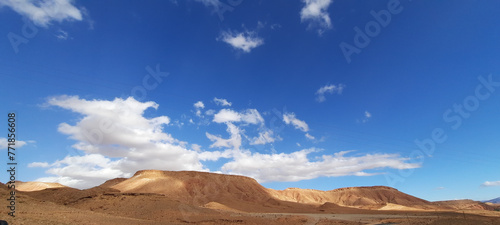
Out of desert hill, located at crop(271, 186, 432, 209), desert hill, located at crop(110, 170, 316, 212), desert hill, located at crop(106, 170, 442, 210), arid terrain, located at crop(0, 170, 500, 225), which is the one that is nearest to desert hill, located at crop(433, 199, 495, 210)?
arid terrain, located at crop(0, 170, 500, 225)

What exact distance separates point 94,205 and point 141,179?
55647 millimetres

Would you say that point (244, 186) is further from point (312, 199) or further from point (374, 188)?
point (374, 188)

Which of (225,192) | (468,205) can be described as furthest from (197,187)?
(468,205)

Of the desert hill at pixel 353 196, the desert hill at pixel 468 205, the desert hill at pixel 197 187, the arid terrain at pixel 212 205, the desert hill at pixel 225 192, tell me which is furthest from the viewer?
the desert hill at pixel 353 196

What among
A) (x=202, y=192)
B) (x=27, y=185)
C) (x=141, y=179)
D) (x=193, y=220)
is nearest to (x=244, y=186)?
(x=202, y=192)

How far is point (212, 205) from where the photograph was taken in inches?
2286

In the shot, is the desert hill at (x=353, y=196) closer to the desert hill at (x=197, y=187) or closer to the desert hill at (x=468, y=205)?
the desert hill at (x=468, y=205)

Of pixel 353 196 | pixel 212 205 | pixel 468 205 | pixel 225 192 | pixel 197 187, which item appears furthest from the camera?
pixel 353 196

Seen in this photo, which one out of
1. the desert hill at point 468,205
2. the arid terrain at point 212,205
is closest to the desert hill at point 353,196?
the arid terrain at point 212,205

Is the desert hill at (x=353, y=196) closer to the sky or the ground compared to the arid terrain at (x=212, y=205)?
closer to the ground

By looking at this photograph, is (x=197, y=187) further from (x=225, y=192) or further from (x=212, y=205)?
(x=212, y=205)

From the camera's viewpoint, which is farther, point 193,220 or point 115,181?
point 115,181

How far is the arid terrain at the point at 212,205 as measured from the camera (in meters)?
24.7

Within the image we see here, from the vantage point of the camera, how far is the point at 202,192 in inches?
3371
